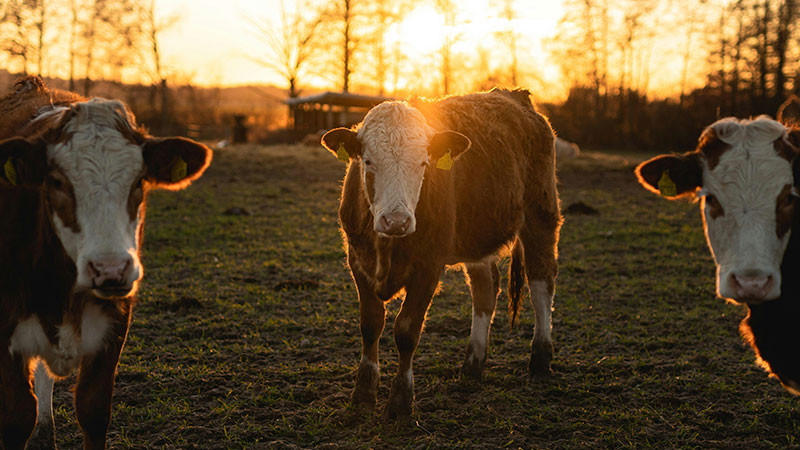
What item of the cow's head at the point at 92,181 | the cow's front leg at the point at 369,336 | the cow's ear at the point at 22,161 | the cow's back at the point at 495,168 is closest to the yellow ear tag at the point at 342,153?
the cow's back at the point at 495,168

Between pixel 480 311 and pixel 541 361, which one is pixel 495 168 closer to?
pixel 480 311

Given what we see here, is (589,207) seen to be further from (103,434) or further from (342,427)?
(103,434)

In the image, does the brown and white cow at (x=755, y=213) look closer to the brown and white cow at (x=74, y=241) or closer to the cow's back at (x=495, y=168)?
the cow's back at (x=495, y=168)

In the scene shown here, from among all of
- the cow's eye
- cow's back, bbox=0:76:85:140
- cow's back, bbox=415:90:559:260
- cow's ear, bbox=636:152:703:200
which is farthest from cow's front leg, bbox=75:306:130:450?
cow's ear, bbox=636:152:703:200

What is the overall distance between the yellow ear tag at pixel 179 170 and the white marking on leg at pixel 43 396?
1582 mm

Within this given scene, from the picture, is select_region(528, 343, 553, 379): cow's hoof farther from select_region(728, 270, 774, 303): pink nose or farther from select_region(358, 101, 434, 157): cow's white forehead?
select_region(728, 270, 774, 303): pink nose

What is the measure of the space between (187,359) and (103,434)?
6.17ft

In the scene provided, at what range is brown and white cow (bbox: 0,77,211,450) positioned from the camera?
8.41ft

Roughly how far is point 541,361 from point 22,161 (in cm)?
379

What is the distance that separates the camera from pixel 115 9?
112ft

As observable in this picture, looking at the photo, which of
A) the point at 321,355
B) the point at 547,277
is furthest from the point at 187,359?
the point at 547,277

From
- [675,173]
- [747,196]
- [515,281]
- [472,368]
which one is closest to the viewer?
[747,196]

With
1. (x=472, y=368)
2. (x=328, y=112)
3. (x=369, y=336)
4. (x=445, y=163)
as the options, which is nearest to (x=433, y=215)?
(x=445, y=163)

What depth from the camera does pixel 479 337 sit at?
486cm
